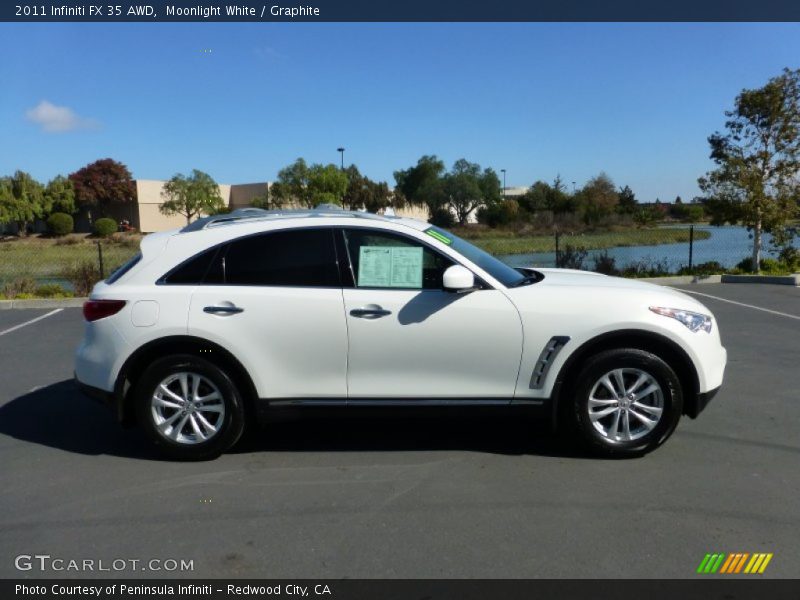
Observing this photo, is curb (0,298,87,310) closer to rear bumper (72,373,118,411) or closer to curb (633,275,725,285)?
rear bumper (72,373,118,411)

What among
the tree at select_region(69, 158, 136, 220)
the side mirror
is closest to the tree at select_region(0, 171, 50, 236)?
the tree at select_region(69, 158, 136, 220)

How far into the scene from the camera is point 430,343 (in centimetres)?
446

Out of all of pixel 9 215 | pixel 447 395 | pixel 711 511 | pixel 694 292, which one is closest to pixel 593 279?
pixel 447 395

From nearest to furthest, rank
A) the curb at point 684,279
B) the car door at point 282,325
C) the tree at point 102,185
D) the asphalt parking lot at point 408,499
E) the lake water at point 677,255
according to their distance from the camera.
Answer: the asphalt parking lot at point 408,499, the car door at point 282,325, the curb at point 684,279, the lake water at point 677,255, the tree at point 102,185

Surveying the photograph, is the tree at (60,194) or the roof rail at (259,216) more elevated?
the tree at (60,194)

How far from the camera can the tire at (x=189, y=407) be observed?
4527 millimetres

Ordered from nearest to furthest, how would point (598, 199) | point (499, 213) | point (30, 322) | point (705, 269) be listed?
1. point (30, 322)
2. point (705, 269)
3. point (598, 199)
4. point (499, 213)

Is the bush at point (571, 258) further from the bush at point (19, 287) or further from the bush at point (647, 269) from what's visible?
the bush at point (19, 287)

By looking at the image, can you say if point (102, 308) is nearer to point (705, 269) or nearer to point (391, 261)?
point (391, 261)

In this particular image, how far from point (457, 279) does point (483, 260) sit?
659 millimetres

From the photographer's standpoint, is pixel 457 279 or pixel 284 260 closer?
pixel 457 279

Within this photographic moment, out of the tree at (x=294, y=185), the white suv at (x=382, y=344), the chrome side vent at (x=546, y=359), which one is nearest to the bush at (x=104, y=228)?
the tree at (x=294, y=185)
